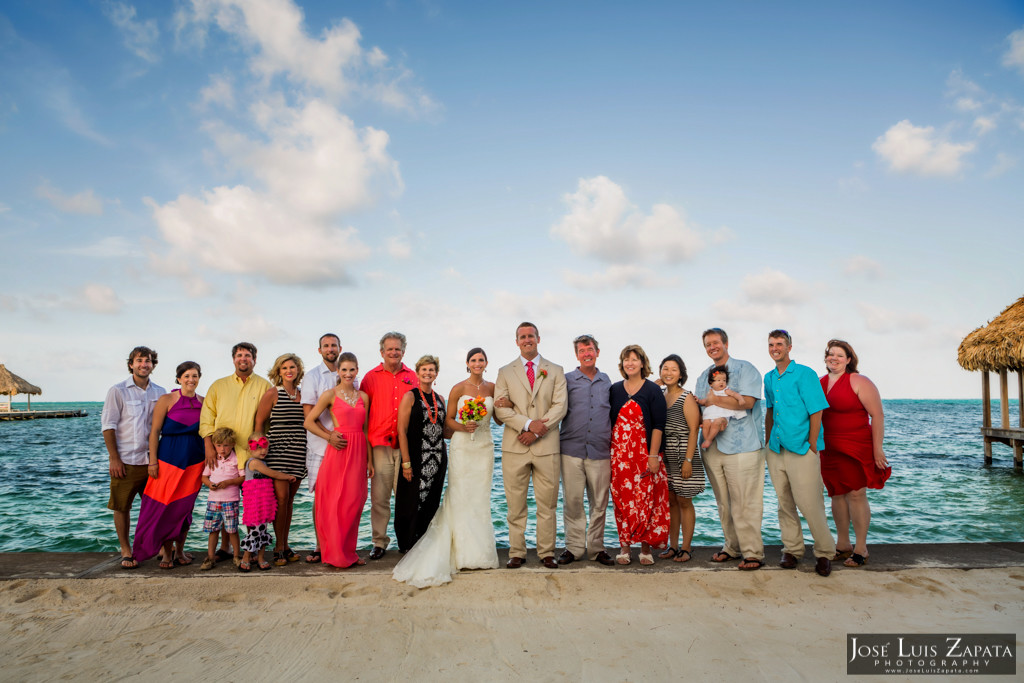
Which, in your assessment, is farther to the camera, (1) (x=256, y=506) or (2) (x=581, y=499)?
(2) (x=581, y=499)

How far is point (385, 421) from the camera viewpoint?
531 cm

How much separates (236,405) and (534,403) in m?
Result: 2.78

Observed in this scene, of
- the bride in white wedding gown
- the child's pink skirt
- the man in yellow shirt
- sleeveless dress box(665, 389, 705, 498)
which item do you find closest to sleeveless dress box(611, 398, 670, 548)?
sleeveless dress box(665, 389, 705, 498)

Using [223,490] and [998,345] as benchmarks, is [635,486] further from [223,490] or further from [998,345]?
[998,345]

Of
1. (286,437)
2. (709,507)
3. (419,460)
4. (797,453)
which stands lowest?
(709,507)

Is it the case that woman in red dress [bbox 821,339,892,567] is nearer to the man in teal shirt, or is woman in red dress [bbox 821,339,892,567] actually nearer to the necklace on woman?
the man in teal shirt

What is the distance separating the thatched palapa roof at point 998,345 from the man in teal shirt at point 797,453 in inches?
511

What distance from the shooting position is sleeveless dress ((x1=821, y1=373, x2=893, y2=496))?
16.1 ft

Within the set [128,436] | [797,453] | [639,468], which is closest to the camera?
[797,453]

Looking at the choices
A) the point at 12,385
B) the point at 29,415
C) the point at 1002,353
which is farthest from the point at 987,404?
the point at 29,415

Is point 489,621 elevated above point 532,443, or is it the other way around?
point 532,443

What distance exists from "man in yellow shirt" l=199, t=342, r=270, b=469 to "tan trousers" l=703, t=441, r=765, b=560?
433cm

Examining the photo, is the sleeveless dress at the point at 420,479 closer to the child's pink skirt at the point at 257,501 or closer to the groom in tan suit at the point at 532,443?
the groom in tan suit at the point at 532,443

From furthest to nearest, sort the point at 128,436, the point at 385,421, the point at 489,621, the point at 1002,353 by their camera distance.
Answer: the point at 1002,353 → the point at 385,421 → the point at 128,436 → the point at 489,621
